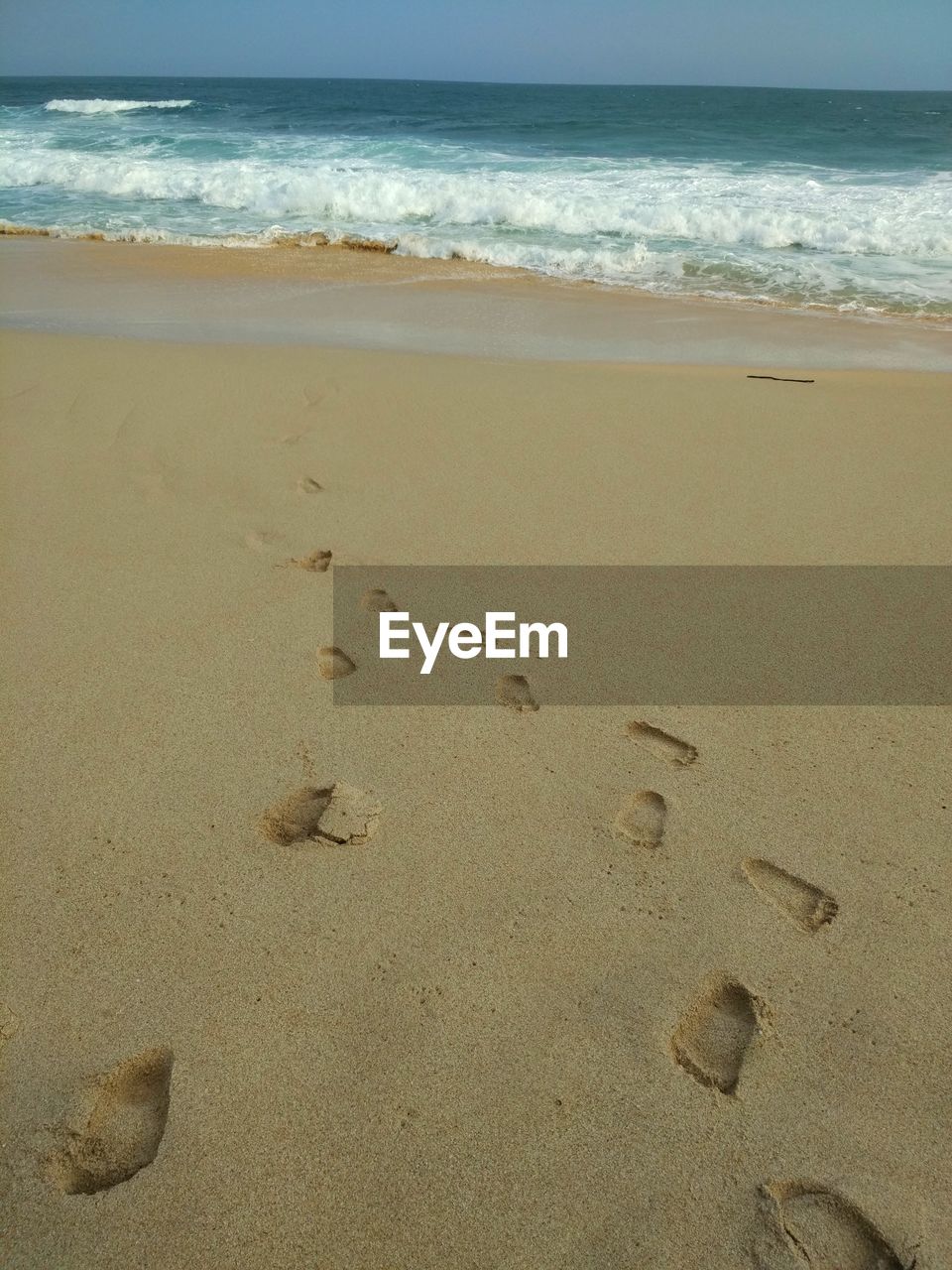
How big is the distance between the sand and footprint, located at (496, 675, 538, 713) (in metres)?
0.04

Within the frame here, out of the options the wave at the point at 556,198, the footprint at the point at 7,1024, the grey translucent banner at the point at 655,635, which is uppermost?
the wave at the point at 556,198

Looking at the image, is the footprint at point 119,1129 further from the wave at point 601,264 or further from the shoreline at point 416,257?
the wave at point 601,264

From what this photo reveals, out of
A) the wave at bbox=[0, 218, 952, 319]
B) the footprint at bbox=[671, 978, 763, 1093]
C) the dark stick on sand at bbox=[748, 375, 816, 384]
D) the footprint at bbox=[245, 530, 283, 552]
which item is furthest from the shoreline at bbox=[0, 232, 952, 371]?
the footprint at bbox=[671, 978, 763, 1093]

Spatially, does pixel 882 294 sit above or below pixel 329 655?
above

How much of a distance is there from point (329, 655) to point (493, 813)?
27.7 inches

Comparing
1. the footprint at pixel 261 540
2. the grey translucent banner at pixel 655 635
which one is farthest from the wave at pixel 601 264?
the footprint at pixel 261 540

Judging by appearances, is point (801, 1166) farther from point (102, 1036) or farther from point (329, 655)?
point (329, 655)

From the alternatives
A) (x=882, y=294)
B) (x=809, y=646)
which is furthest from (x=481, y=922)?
(x=882, y=294)

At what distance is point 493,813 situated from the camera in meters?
1.93

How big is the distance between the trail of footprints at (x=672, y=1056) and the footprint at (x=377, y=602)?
0.71m

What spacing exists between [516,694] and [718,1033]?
994mm

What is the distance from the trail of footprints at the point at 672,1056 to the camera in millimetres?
1244

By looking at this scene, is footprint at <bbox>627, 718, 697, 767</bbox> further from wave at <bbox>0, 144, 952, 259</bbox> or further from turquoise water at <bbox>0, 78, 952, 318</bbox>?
wave at <bbox>0, 144, 952, 259</bbox>

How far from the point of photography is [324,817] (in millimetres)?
1905
